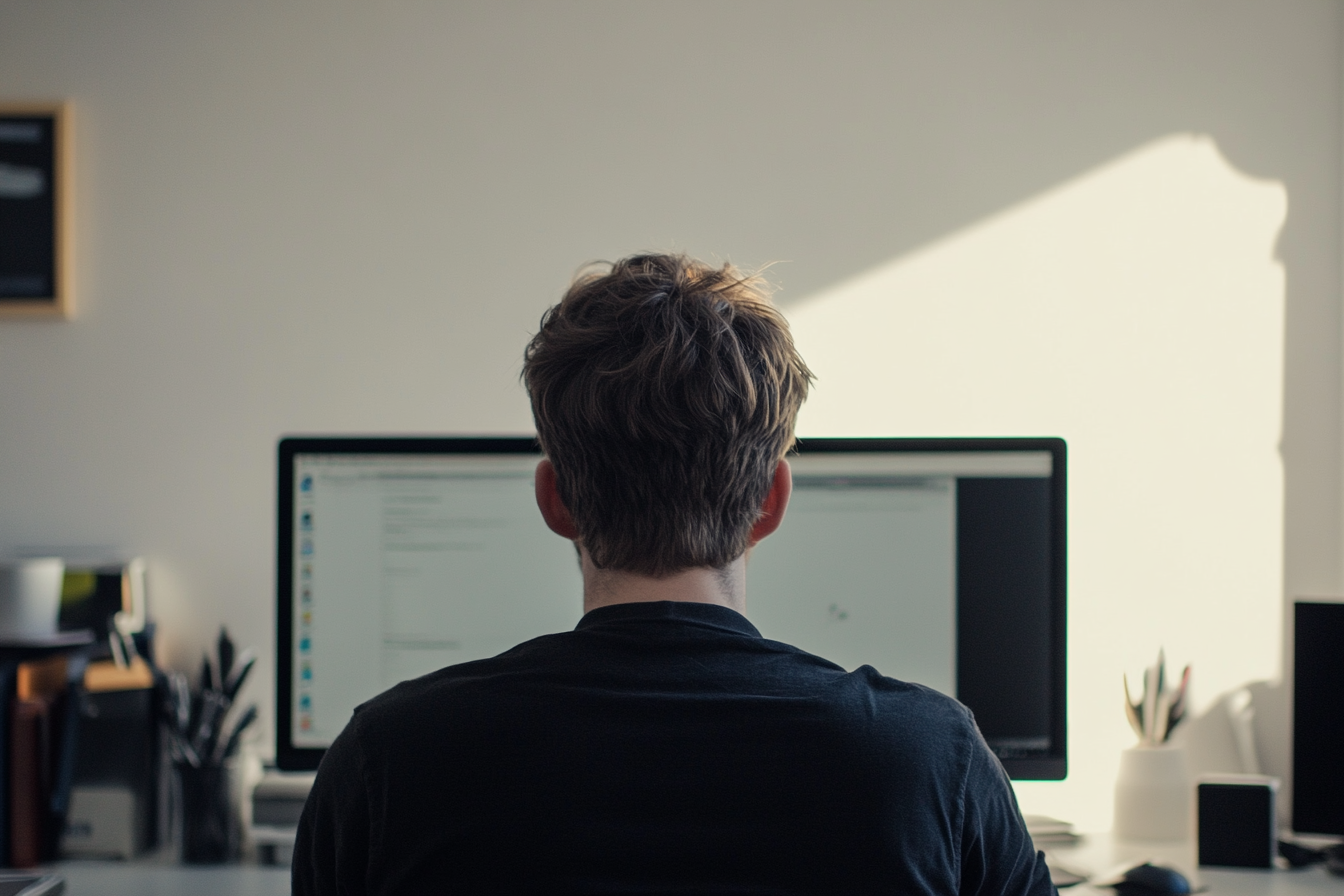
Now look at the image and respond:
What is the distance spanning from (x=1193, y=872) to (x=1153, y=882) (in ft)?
0.57

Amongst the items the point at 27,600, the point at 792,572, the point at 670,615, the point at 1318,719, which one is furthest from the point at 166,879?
the point at 1318,719

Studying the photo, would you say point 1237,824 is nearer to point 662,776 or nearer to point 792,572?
point 792,572

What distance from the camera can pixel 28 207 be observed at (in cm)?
160

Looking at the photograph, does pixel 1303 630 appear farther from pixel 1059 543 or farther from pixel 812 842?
pixel 812 842

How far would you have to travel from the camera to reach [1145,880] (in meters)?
1.18

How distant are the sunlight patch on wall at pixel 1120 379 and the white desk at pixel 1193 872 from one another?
0.57ft

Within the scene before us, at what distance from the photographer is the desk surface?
1.23 m

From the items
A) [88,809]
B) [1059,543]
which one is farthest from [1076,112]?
[88,809]

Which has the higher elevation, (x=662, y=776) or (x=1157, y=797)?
(x=662, y=776)

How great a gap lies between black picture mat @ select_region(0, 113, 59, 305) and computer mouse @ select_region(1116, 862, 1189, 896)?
173cm

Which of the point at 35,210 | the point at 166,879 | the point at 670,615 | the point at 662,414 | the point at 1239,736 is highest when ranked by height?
the point at 35,210

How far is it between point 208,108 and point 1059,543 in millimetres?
1424

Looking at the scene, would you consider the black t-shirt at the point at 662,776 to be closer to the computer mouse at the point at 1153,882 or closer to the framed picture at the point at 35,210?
the computer mouse at the point at 1153,882

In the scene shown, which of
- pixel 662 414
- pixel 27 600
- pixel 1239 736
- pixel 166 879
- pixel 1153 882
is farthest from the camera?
pixel 1239 736
